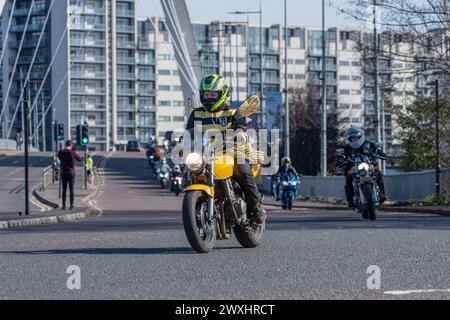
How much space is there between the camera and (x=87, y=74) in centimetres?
15288

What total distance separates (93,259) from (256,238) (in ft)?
7.41

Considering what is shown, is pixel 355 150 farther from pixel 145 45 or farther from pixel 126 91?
pixel 145 45

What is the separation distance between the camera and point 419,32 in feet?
106

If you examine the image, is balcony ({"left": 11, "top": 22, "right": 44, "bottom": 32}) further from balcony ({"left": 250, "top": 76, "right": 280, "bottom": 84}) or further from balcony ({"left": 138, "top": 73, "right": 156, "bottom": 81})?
balcony ({"left": 250, "top": 76, "right": 280, "bottom": 84})

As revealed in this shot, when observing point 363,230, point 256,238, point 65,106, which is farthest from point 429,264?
point 65,106

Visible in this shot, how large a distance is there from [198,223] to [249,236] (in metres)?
1.07

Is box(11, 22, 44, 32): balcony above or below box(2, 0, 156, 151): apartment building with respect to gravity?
above

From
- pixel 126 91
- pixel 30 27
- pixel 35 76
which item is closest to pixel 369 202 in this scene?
pixel 126 91

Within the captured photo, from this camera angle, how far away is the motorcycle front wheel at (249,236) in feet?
39.5

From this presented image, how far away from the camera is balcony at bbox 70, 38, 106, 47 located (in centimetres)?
15175

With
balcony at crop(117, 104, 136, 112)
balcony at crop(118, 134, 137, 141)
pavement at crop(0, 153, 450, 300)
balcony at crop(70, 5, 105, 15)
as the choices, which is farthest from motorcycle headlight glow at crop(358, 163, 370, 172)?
balcony at crop(118, 134, 137, 141)

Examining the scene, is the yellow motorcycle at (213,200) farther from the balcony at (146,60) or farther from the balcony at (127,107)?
the balcony at (146,60)

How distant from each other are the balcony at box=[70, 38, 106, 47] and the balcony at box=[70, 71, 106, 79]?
3941 millimetres
